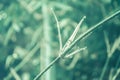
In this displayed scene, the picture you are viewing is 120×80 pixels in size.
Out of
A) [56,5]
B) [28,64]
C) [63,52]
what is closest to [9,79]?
[28,64]

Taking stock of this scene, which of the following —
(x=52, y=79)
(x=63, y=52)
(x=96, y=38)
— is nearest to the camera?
(x=63, y=52)

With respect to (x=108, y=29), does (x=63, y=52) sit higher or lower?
higher

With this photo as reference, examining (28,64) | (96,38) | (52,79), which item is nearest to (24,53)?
(28,64)

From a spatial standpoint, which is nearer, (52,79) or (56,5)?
(52,79)

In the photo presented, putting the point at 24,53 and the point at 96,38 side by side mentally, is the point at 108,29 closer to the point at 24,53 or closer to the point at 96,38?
the point at 96,38

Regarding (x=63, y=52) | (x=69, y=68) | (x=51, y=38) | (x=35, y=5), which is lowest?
(x=69, y=68)

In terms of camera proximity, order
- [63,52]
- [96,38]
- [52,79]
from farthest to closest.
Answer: [96,38], [52,79], [63,52]
